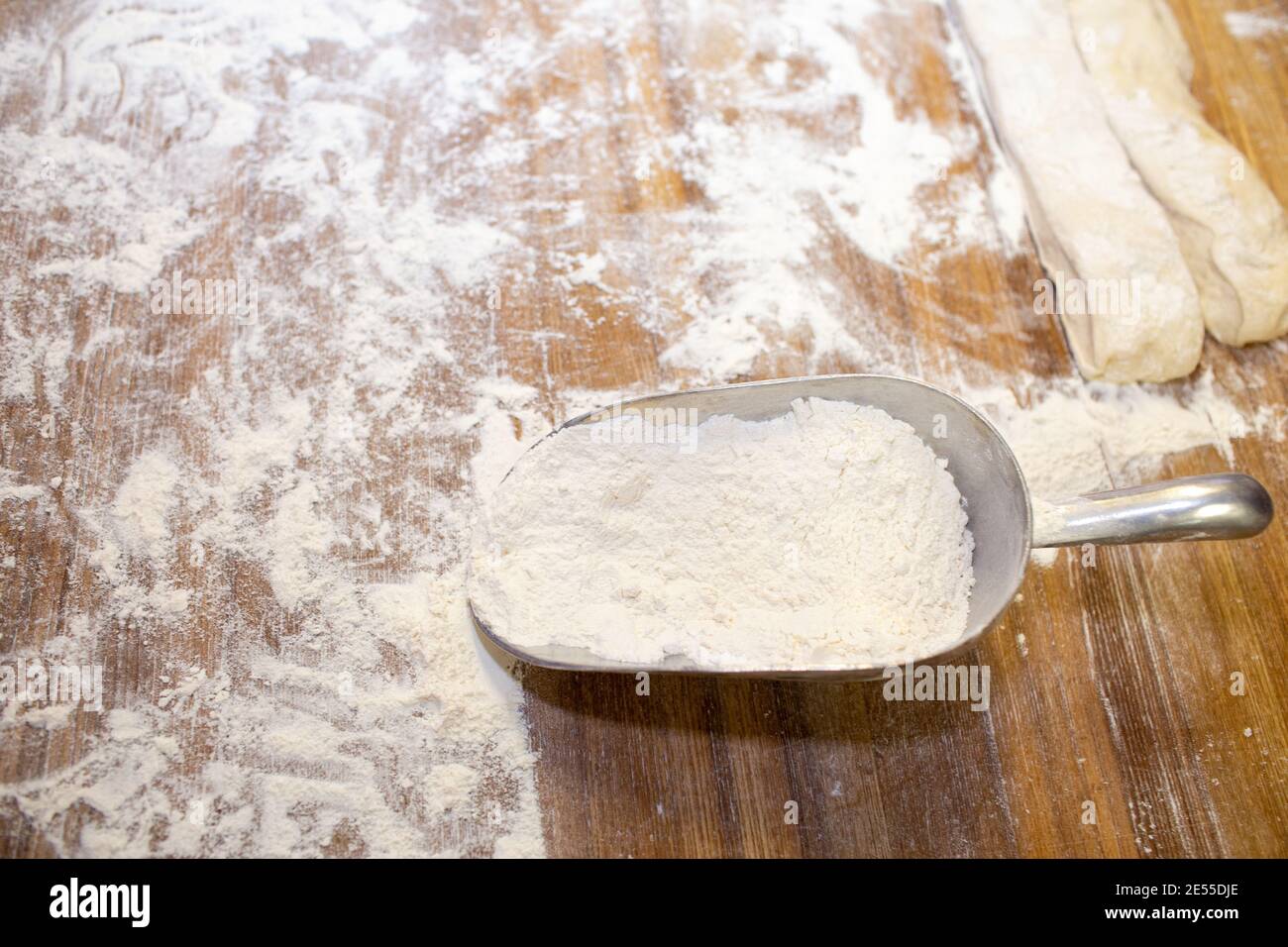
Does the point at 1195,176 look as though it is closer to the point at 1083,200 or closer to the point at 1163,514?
the point at 1083,200

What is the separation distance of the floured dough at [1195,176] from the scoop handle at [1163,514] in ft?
1.70

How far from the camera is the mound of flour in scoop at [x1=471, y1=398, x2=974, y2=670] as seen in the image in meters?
1.14

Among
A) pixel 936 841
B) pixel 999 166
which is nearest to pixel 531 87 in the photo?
pixel 999 166

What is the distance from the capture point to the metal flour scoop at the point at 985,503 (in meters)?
1.13

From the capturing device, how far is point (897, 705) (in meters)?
1.30

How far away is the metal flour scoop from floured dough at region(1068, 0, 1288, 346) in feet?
1.66

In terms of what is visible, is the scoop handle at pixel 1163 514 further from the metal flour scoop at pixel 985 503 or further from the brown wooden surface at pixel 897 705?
the brown wooden surface at pixel 897 705

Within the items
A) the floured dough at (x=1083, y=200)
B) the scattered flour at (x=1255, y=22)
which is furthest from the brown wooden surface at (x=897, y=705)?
the scattered flour at (x=1255, y=22)

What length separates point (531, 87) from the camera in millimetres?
1678

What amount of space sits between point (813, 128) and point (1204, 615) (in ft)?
3.55

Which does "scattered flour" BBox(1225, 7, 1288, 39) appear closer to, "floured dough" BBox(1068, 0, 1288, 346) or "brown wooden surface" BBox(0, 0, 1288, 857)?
"floured dough" BBox(1068, 0, 1288, 346)

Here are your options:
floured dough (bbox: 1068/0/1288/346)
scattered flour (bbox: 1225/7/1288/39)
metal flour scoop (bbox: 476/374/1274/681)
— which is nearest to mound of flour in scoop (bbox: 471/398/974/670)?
metal flour scoop (bbox: 476/374/1274/681)

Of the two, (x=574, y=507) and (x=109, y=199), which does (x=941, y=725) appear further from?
(x=109, y=199)

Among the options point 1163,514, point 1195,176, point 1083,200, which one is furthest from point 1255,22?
point 1163,514
